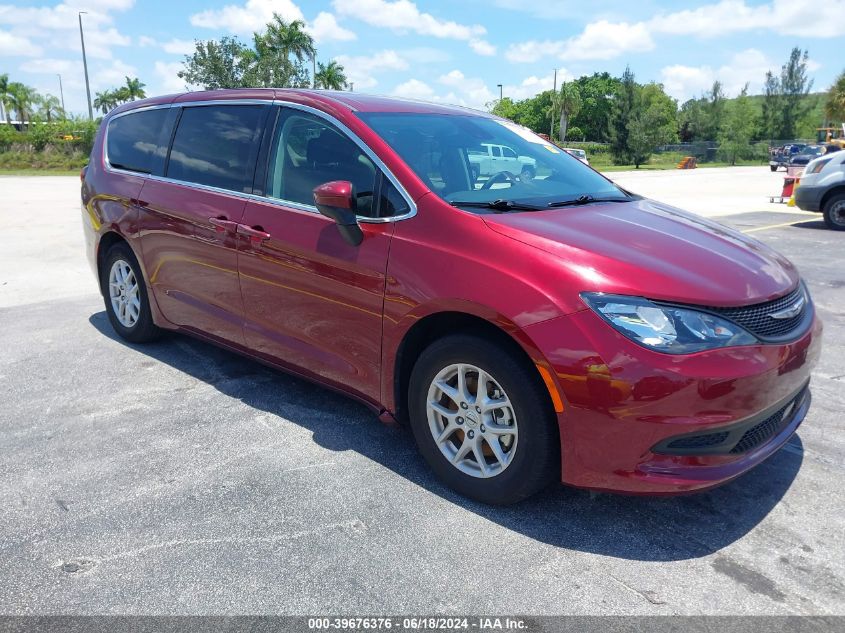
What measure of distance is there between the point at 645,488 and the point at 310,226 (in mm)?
2038

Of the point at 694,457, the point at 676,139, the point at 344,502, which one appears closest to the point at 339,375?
the point at 344,502

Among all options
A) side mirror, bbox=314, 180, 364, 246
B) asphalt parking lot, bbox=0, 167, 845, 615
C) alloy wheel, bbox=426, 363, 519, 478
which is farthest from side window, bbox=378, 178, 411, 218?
asphalt parking lot, bbox=0, 167, 845, 615

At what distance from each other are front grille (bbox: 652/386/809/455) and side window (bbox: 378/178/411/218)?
5.05 ft

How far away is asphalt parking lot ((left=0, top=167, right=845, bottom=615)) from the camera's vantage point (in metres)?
2.45

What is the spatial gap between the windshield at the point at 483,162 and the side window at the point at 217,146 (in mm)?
833

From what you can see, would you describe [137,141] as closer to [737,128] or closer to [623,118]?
[623,118]

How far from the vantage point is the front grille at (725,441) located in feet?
8.52

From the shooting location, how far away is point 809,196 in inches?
496

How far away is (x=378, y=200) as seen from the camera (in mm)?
3316

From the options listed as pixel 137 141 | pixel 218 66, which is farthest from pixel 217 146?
pixel 218 66

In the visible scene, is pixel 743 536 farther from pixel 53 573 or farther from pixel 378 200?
pixel 53 573

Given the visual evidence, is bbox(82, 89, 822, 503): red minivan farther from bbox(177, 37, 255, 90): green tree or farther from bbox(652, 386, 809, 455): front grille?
bbox(177, 37, 255, 90): green tree

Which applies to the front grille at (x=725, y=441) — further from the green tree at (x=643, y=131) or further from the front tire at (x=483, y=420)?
the green tree at (x=643, y=131)

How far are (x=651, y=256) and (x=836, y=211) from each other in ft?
38.2
